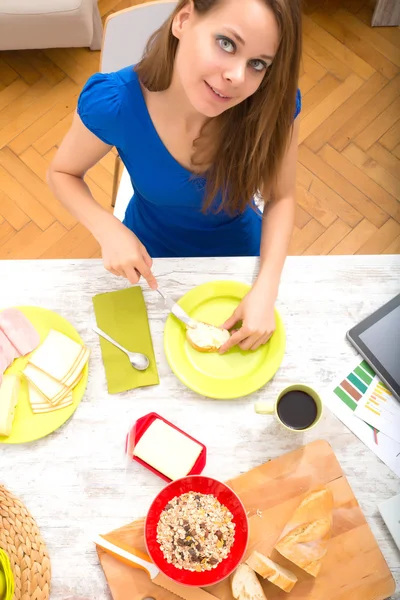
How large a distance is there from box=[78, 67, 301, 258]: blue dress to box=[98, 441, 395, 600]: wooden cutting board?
2.10ft

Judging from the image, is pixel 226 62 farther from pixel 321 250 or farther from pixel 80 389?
pixel 321 250

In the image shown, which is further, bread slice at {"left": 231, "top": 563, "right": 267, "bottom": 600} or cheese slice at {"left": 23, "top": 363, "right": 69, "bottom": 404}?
cheese slice at {"left": 23, "top": 363, "right": 69, "bottom": 404}

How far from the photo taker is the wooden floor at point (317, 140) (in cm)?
230

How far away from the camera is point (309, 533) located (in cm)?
107

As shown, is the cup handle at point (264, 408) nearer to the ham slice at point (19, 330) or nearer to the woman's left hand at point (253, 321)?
the woman's left hand at point (253, 321)

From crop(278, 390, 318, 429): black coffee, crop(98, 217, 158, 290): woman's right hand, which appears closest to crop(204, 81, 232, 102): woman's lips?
crop(98, 217, 158, 290): woman's right hand

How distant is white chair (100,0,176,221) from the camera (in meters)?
1.59

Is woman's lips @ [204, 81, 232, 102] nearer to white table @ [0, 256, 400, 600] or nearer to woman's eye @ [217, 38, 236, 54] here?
woman's eye @ [217, 38, 236, 54]

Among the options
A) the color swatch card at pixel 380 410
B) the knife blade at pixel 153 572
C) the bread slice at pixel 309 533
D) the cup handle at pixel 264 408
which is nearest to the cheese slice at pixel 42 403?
the knife blade at pixel 153 572

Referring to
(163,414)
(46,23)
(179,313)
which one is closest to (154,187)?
(179,313)

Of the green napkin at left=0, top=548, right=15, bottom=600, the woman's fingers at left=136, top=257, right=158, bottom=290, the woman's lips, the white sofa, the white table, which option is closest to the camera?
the green napkin at left=0, top=548, right=15, bottom=600

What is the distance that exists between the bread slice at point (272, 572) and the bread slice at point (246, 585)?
0.02 meters

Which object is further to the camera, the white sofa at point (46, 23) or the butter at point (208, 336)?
the white sofa at point (46, 23)

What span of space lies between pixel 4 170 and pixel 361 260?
168cm
